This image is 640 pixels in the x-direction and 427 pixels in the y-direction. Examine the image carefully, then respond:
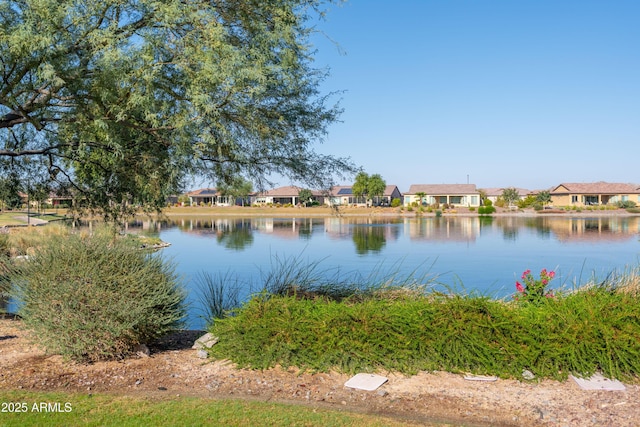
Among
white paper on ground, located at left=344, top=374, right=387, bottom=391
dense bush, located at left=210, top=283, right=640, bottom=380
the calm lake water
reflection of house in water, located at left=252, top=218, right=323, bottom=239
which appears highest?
dense bush, located at left=210, top=283, right=640, bottom=380

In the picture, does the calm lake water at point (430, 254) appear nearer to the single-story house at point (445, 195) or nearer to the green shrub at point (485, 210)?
the green shrub at point (485, 210)

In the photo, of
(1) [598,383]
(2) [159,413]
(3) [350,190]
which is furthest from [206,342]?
(3) [350,190]

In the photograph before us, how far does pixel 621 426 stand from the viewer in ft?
16.3

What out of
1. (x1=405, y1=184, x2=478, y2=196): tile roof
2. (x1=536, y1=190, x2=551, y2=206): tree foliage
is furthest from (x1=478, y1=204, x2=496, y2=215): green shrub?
(x1=536, y1=190, x2=551, y2=206): tree foliage

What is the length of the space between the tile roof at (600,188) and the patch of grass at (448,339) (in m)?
95.4

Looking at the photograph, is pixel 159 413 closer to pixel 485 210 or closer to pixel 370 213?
pixel 485 210

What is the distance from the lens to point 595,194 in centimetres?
9212

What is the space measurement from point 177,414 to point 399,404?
2.27m

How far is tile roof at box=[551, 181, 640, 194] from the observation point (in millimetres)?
91625

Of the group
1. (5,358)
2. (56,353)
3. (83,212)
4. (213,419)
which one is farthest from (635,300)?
(83,212)

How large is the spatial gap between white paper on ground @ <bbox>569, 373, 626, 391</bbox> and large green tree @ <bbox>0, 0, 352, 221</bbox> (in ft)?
16.9

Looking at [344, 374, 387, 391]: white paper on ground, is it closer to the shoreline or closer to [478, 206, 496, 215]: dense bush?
the shoreline

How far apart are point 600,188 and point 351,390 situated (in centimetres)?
10026

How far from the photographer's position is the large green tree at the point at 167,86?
7.03 metres
